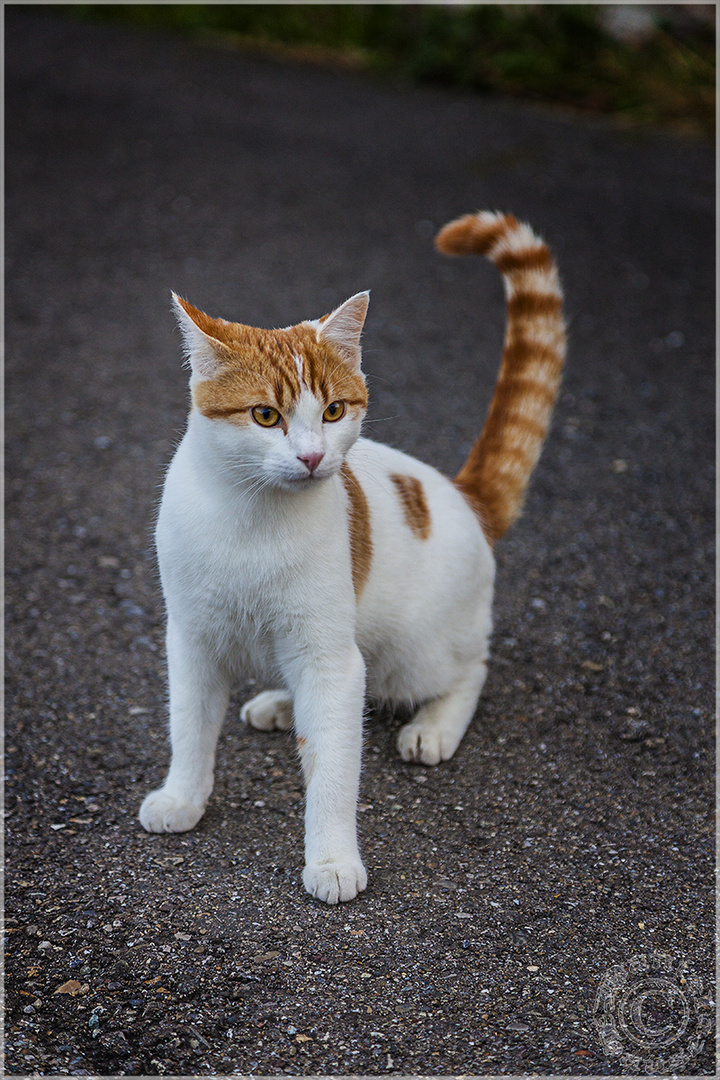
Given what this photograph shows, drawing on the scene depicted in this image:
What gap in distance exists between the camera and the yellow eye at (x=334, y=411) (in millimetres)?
2113

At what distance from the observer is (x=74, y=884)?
236 centimetres

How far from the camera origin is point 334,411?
2137 mm

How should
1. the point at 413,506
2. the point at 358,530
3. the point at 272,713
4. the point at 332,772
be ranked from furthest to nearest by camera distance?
the point at 272,713, the point at 413,506, the point at 358,530, the point at 332,772

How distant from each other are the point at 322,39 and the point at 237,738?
32.3ft

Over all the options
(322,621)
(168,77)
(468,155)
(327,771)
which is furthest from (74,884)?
(168,77)

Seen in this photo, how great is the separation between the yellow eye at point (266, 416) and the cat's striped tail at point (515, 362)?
0.96m

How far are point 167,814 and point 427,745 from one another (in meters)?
0.72

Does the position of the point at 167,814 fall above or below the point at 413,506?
below

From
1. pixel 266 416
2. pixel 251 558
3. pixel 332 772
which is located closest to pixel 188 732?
pixel 332 772

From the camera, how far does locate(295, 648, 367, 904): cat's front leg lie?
7.41 feet

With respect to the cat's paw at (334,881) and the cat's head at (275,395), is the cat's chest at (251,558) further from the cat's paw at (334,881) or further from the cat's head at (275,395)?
the cat's paw at (334,881)

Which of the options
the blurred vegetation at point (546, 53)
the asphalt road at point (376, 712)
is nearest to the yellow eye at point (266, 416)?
the asphalt road at point (376, 712)

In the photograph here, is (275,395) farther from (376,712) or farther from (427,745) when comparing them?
(376,712)

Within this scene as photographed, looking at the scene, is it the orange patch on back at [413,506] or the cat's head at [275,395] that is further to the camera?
the orange patch on back at [413,506]
